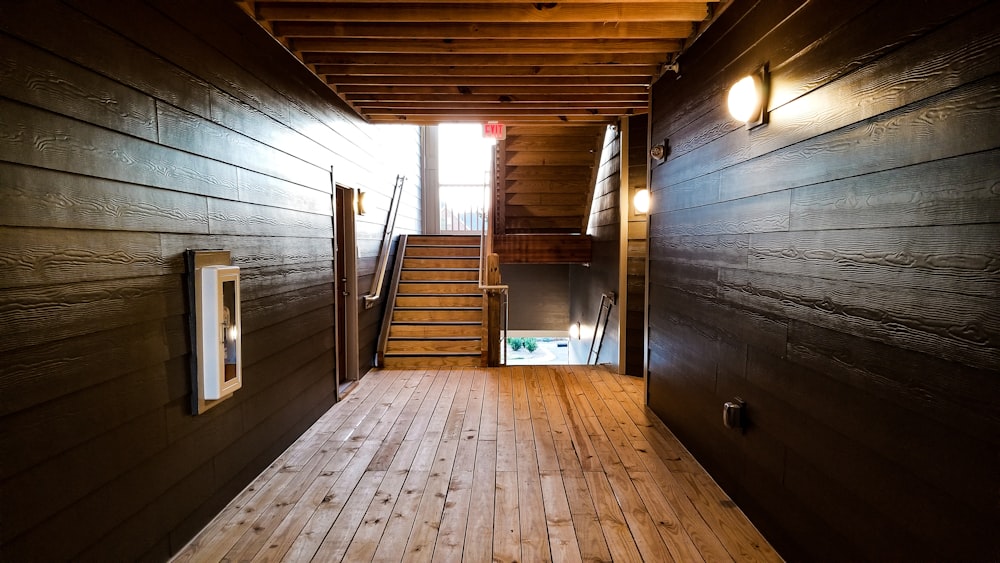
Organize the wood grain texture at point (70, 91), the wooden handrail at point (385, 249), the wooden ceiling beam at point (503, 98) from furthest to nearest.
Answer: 1. the wooden handrail at point (385, 249)
2. the wooden ceiling beam at point (503, 98)
3. the wood grain texture at point (70, 91)

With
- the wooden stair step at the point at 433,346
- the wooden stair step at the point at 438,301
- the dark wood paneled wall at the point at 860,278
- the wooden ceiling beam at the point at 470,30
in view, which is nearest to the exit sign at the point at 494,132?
the wooden stair step at the point at 438,301

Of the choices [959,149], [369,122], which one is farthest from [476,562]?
[369,122]

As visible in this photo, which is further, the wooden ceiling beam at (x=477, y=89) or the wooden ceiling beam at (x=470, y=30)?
the wooden ceiling beam at (x=477, y=89)

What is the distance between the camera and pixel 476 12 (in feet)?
9.02

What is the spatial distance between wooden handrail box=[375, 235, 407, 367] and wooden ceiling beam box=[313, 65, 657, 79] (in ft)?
9.63

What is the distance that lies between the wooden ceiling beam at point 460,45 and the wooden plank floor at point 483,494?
253 centimetres

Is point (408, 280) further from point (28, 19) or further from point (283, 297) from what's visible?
point (28, 19)

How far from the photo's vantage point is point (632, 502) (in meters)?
2.54

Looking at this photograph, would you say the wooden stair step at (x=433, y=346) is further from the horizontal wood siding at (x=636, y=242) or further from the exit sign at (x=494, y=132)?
the exit sign at (x=494, y=132)

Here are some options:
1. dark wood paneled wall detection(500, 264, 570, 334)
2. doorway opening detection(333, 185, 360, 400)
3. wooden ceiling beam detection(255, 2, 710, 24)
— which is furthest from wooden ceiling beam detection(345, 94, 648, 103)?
dark wood paneled wall detection(500, 264, 570, 334)

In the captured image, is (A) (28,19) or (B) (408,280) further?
(B) (408,280)

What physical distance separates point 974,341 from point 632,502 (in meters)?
1.70

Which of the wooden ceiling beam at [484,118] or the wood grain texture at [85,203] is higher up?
the wooden ceiling beam at [484,118]

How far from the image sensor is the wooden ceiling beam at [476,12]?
2703 mm
